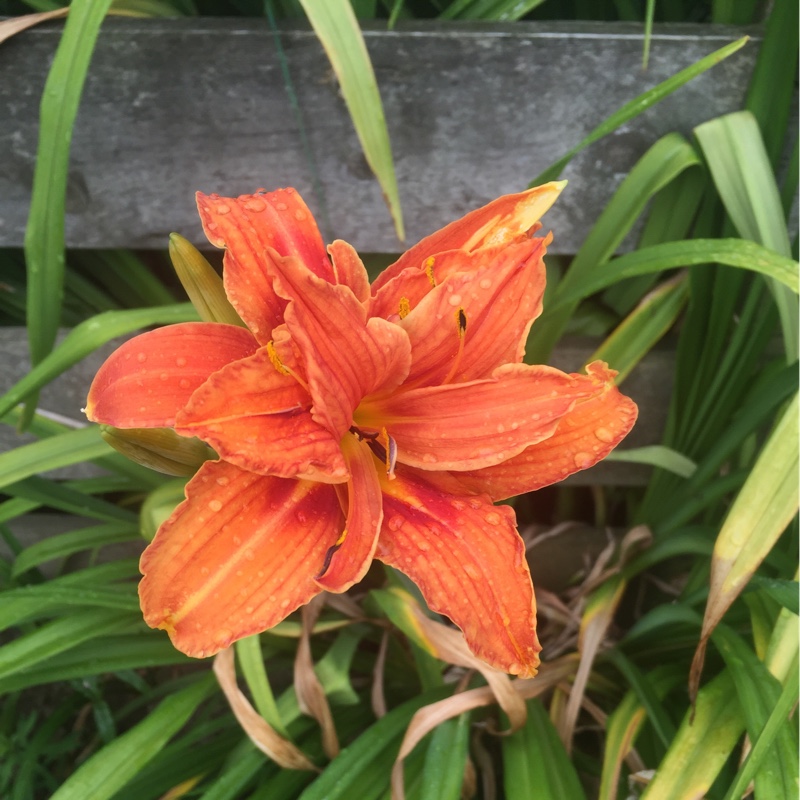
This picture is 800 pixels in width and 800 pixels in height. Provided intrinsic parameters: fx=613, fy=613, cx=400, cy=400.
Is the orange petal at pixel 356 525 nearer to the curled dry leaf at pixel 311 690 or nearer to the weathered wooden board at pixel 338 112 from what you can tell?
the curled dry leaf at pixel 311 690

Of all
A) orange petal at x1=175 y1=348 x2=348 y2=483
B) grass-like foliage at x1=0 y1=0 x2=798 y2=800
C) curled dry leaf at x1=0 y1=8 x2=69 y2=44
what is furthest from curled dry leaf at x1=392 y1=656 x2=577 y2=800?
curled dry leaf at x1=0 y1=8 x2=69 y2=44

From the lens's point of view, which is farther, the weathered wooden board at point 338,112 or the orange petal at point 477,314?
the weathered wooden board at point 338,112

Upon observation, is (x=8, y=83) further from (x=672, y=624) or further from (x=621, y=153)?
(x=672, y=624)

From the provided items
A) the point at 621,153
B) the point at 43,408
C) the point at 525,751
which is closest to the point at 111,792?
the point at 525,751

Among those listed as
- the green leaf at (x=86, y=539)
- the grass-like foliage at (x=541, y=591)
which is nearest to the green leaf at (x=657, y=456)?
the grass-like foliage at (x=541, y=591)

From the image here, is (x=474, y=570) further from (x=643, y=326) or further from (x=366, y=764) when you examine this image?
(x=643, y=326)

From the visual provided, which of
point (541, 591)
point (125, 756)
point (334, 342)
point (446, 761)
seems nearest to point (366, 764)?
point (446, 761)
